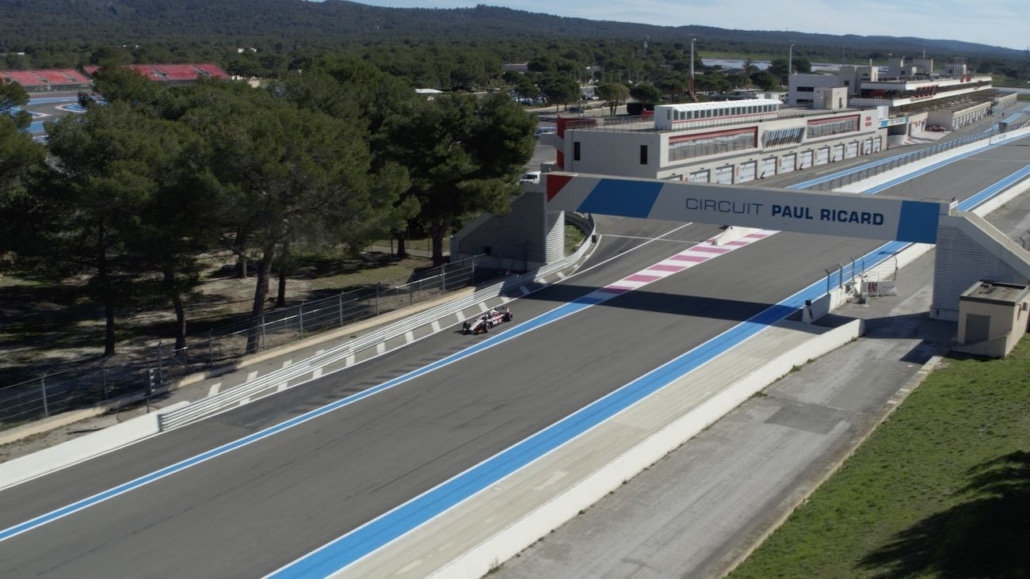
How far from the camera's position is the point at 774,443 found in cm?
2280

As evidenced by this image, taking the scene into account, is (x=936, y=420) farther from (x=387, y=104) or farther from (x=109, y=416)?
(x=387, y=104)

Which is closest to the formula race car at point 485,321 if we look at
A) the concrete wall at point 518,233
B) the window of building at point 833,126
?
the concrete wall at point 518,233

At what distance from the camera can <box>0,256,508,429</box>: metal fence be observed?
84.7ft

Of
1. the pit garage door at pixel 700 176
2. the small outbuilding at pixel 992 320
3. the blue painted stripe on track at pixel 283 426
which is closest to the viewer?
the blue painted stripe on track at pixel 283 426

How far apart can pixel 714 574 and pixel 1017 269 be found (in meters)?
20.2

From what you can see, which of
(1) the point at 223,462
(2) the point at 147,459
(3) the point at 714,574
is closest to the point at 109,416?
(2) the point at 147,459

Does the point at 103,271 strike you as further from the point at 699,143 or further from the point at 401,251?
the point at 699,143

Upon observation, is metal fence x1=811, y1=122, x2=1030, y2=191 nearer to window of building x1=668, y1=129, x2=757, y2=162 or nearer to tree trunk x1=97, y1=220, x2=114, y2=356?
window of building x1=668, y1=129, x2=757, y2=162

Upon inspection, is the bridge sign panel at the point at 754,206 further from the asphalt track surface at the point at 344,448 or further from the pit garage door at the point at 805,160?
the pit garage door at the point at 805,160

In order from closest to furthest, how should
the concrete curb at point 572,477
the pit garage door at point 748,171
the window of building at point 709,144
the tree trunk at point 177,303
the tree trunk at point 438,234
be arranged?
the concrete curb at point 572,477 < the tree trunk at point 177,303 < the tree trunk at point 438,234 < the window of building at point 709,144 < the pit garage door at point 748,171

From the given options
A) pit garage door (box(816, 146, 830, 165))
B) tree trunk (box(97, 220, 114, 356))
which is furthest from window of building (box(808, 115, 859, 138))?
tree trunk (box(97, 220, 114, 356))

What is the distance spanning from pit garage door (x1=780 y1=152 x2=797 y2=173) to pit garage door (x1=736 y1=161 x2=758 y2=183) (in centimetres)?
490

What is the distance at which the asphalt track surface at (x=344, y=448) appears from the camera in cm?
1844

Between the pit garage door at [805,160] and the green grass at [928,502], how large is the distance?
49.8 m
